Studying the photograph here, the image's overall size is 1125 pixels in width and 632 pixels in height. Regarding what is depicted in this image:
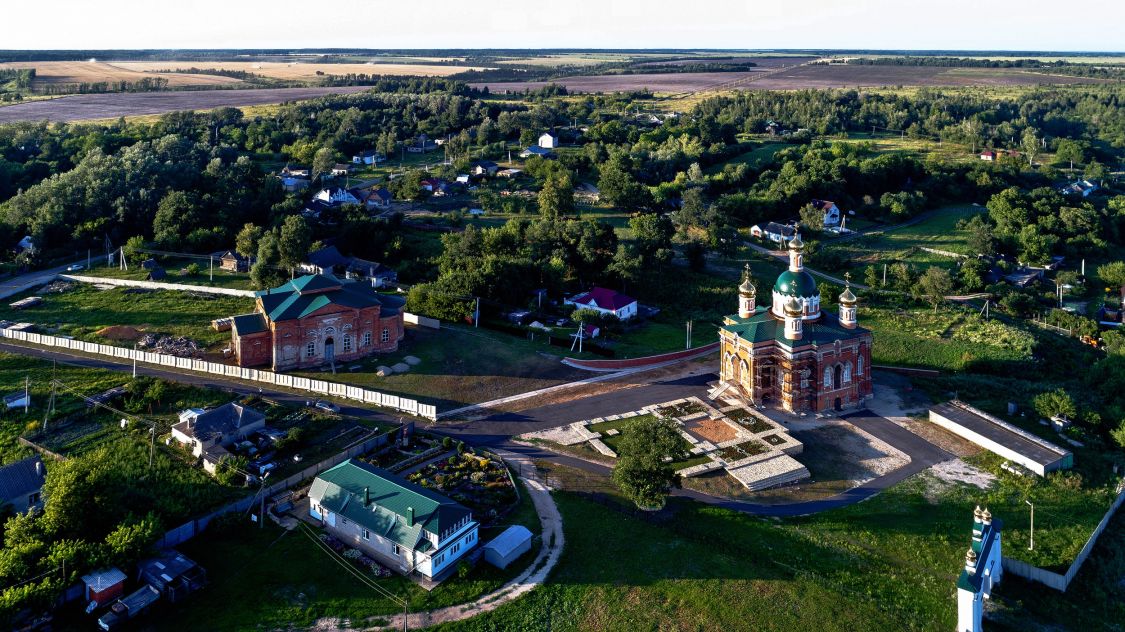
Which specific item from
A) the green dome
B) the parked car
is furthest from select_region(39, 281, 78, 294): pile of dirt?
the green dome

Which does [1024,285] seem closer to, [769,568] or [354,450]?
[769,568]

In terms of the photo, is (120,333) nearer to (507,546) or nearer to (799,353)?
(507,546)

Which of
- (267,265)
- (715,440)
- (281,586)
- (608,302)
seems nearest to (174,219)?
(267,265)

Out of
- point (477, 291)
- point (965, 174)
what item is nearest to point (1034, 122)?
point (965, 174)

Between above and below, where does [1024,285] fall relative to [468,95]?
below

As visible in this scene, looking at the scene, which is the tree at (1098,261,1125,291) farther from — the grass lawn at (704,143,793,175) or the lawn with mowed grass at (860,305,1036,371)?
the grass lawn at (704,143,793,175)

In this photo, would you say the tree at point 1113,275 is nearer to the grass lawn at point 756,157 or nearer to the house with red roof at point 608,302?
the grass lawn at point 756,157
